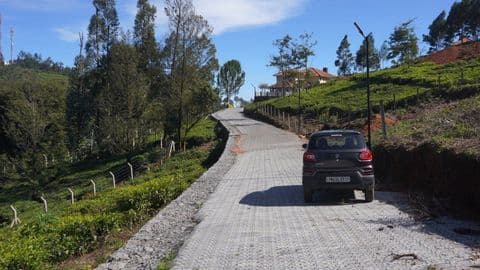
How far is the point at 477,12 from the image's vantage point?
65.2 m

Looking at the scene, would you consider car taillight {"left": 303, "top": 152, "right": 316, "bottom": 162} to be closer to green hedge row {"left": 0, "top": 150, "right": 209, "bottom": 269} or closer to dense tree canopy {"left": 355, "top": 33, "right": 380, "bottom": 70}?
green hedge row {"left": 0, "top": 150, "right": 209, "bottom": 269}

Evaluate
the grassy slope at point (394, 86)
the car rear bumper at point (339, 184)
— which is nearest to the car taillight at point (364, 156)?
the car rear bumper at point (339, 184)

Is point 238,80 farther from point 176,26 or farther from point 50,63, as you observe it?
point 176,26

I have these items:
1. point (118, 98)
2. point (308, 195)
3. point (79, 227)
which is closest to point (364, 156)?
point (308, 195)

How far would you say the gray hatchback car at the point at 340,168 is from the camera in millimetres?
11891

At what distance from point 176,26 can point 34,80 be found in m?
18.8

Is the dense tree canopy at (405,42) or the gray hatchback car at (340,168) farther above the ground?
the dense tree canopy at (405,42)

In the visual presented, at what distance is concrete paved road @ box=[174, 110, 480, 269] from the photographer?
6980mm

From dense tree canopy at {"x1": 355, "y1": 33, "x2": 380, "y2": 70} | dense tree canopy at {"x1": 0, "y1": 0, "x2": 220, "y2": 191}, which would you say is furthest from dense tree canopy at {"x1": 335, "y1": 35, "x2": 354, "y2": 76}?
dense tree canopy at {"x1": 0, "y1": 0, "x2": 220, "y2": 191}

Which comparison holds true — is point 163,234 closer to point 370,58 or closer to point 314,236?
point 314,236

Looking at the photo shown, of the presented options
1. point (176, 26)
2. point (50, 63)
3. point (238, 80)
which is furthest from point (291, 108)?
point (50, 63)

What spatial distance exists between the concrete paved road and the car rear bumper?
40 cm

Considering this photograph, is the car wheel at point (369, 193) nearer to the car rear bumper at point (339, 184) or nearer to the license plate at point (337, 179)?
the car rear bumper at point (339, 184)

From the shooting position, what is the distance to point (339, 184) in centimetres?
1192
